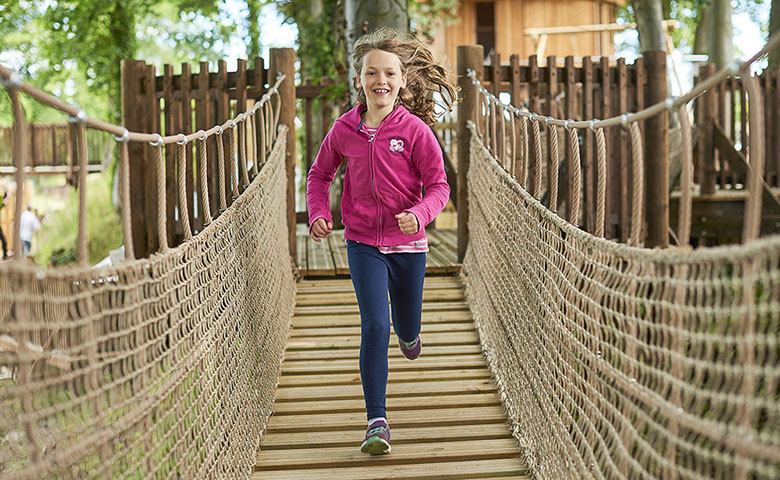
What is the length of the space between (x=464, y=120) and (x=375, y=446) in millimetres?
2553

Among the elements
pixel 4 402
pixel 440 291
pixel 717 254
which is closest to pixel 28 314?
pixel 4 402

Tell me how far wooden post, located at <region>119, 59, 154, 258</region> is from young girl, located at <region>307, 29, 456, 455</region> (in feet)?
8.60

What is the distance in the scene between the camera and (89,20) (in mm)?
13305

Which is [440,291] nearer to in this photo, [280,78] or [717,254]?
[280,78]

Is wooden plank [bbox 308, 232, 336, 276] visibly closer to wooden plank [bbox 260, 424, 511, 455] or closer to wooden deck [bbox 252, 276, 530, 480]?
Answer: wooden deck [bbox 252, 276, 530, 480]

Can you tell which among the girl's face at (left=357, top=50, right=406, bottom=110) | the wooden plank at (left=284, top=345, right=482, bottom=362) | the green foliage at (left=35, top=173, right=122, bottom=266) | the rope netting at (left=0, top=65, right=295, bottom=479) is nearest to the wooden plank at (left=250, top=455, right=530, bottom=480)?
the rope netting at (left=0, top=65, right=295, bottom=479)

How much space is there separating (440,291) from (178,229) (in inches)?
80.1

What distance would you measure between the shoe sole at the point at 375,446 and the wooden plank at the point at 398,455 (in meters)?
0.03

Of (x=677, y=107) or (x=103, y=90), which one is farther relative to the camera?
(x=103, y=90)

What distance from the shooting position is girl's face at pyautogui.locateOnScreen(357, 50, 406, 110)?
2.88 meters

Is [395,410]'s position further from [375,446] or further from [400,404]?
[375,446]

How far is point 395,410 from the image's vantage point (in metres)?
3.24

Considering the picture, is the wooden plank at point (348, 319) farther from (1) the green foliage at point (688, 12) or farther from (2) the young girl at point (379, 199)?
(1) the green foliage at point (688, 12)

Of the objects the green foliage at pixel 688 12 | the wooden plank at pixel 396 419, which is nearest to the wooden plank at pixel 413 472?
the wooden plank at pixel 396 419
